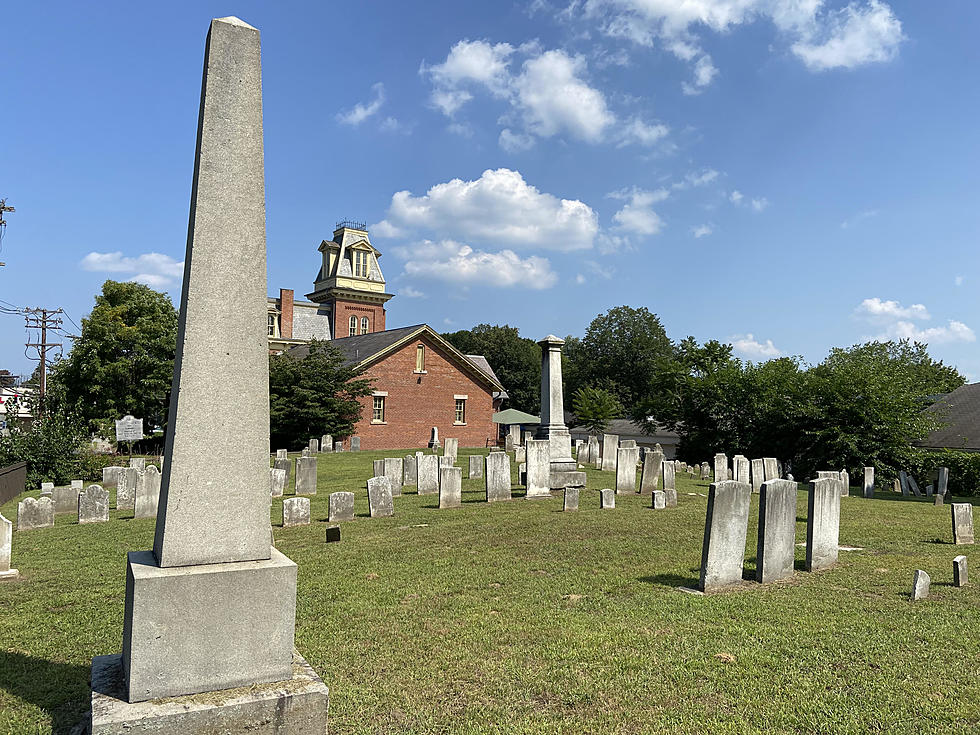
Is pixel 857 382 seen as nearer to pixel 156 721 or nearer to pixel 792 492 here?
pixel 792 492

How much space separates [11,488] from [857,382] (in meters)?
27.2

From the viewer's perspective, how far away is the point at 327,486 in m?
17.7

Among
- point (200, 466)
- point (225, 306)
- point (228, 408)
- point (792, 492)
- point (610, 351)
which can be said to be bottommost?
point (792, 492)

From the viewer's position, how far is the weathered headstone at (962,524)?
1030 centimetres

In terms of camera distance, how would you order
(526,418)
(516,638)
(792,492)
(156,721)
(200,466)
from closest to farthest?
(156,721) → (200,466) → (516,638) → (792,492) → (526,418)

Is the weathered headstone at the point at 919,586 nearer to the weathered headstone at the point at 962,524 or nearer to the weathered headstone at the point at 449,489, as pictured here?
the weathered headstone at the point at 962,524

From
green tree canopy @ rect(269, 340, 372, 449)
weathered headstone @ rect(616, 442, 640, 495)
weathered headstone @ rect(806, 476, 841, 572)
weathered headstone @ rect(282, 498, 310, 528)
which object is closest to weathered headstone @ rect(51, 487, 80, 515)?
weathered headstone @ rect(282, 498, 310, 528)

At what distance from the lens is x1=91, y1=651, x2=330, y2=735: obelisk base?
3.18 m

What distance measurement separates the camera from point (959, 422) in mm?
33188

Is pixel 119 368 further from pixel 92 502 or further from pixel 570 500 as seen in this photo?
pixel 570 500

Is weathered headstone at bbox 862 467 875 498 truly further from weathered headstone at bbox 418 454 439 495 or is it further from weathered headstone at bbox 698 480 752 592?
weathered headstone at bbox 698 480 752 592

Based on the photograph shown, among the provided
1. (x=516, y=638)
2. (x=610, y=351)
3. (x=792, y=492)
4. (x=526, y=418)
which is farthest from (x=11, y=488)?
(x=610, y=351)

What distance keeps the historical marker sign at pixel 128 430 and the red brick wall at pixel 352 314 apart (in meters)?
32.0

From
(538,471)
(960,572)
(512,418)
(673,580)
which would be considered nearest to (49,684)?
(673,580)
